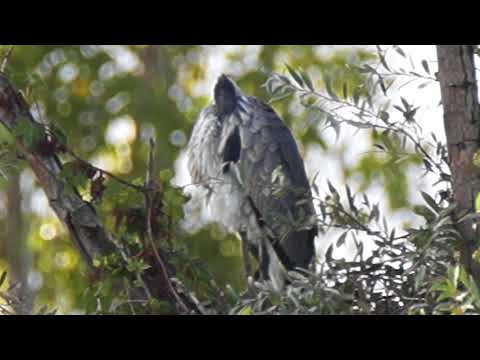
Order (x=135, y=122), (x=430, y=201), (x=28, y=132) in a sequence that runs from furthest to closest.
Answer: (x=135, y=122)
(x=28, y=132)
(x=430, y=201)

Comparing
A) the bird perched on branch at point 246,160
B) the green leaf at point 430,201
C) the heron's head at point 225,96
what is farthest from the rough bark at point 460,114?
the heron's head at point 225,96

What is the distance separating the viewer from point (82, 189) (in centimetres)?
278

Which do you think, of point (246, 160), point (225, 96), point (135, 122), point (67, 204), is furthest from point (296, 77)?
point (135, 122)

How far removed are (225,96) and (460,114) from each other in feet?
8.04

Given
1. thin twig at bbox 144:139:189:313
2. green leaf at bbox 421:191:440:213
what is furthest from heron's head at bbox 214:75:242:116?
green leaf at bbox 421:191:440:213

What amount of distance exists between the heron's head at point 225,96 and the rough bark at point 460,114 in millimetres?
2358

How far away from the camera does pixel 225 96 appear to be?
4.63 metres

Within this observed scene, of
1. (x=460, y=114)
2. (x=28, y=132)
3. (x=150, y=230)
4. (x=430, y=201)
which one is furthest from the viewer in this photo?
(x=28, y=132)

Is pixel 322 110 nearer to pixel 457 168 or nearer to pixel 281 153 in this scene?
pixel 457 168

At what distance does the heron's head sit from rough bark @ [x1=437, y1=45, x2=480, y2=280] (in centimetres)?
236

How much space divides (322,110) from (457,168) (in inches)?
15.6

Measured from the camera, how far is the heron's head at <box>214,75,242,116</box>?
4590mm

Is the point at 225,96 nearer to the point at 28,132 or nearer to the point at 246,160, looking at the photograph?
the point at 246,160
